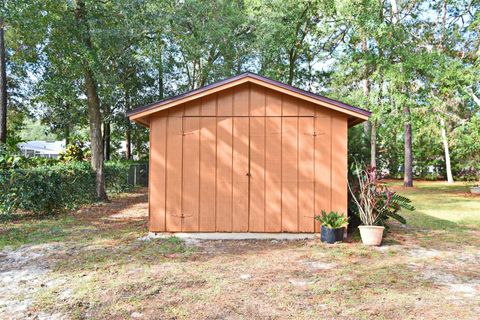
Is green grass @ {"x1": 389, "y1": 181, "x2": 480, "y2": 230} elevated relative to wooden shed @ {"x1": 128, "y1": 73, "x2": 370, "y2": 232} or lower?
lower

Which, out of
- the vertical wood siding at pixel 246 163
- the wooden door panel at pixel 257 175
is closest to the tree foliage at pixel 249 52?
the vertical wood siding at pixel 246 163

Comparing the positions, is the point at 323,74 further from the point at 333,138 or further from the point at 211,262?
the point at 211,262

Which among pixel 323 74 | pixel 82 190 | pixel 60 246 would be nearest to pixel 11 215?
pixel 82 190

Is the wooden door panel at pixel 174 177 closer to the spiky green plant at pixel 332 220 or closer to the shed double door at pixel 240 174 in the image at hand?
the shed double door at pixel 240 174

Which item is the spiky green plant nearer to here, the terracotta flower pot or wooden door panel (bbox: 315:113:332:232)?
wooden door panel (bbox: 315:113:332:232)

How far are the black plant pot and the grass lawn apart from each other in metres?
0.14

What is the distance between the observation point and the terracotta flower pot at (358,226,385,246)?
19.3 ft

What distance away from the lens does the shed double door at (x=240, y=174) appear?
20.9 ft

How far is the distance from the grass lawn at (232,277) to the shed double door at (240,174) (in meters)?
0.47

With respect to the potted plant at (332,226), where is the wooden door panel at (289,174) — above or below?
above

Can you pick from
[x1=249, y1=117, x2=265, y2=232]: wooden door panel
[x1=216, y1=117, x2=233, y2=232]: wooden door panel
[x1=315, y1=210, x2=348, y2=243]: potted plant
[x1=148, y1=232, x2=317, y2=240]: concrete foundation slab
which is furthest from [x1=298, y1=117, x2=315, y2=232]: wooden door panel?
[x1=216, y1=117, x2=233, y2=232]: wooden door panel

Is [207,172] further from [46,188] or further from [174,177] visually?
[46,188]

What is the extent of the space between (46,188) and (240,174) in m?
5.12

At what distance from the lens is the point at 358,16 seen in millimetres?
13047
